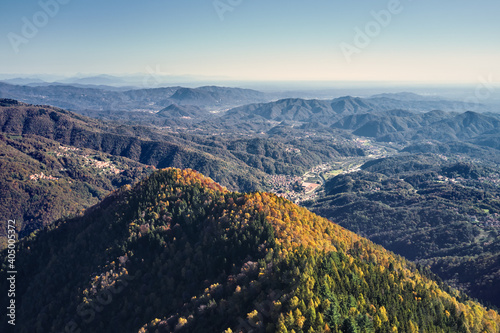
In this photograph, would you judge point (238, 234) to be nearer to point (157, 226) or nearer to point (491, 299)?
point (157, 226)

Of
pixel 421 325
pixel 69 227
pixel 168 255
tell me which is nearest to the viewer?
pixel 421 325

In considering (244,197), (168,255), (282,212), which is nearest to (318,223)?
(282,212)

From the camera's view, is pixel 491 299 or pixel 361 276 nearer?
pixel 361 276

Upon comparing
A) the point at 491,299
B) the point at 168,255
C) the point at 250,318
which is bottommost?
the point at 491,299

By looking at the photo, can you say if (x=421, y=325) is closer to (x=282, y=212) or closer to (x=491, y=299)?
(x=282, y=212)

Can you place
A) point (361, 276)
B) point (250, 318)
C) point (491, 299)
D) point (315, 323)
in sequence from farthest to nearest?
point (491, 299) < point (361, 276) < point (250, 318) < point (315, 323)

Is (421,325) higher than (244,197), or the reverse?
(244,197)

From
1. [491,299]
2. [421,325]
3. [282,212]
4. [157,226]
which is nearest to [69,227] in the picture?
[157,226]
